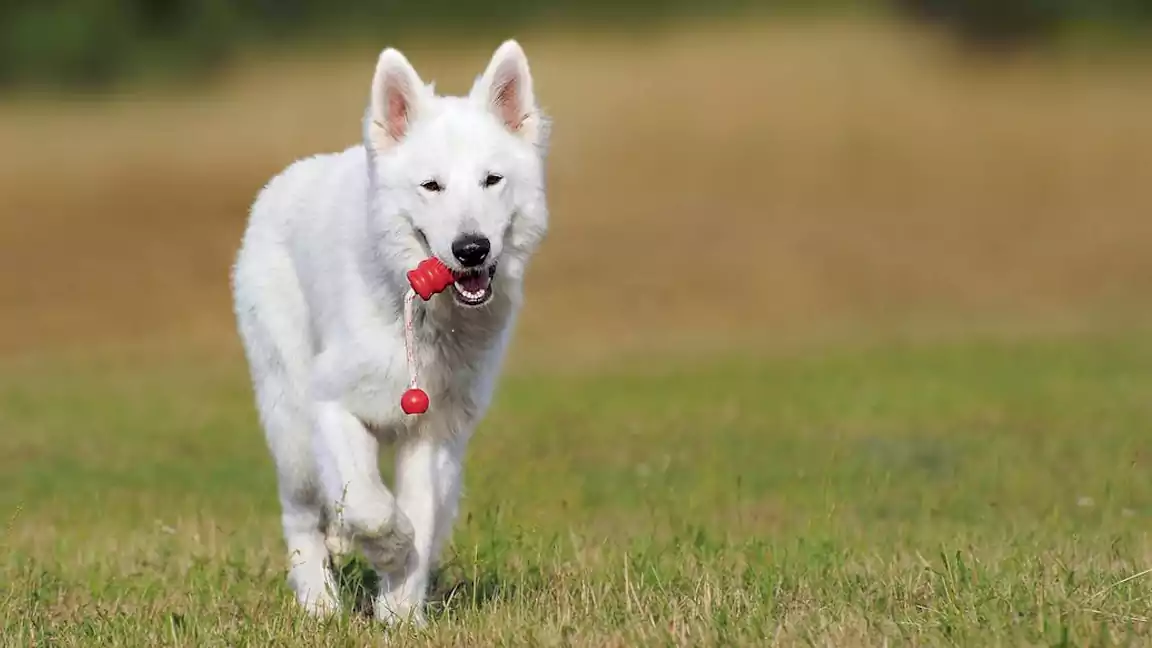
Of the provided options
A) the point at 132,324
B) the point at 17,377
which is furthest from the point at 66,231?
the point at 17,377

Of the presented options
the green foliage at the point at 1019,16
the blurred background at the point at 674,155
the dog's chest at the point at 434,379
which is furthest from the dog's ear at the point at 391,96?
the green foliage at the point at 1019,16

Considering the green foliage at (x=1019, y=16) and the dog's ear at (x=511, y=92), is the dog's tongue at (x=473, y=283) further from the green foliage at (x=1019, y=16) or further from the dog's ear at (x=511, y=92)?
the green foliage at (x=1019, y=16)

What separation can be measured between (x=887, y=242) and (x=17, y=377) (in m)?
14.9

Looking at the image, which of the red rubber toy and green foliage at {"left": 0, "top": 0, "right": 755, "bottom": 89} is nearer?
the red rubber toy

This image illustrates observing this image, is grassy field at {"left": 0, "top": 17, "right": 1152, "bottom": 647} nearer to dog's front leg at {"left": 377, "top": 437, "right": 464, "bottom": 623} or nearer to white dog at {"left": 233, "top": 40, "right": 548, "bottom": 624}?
dog's front leg at {"left": 377, "top": 437, "right": 464, "bottom": 623}

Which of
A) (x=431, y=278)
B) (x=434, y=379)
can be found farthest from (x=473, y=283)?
(x=434, y=379)

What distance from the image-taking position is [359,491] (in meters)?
5.59

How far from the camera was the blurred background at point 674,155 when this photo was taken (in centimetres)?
2478

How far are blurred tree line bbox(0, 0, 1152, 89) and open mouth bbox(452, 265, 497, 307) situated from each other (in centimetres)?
2002

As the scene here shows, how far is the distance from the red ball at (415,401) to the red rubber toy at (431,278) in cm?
35

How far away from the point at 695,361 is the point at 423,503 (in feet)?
43.4

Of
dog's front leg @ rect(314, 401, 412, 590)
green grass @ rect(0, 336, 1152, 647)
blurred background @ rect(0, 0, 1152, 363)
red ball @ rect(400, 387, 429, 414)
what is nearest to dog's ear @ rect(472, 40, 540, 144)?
red ball @ rect(400, 387, 429, 414)

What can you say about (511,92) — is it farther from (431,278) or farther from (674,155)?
(674,155)

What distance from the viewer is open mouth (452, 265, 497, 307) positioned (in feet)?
18.1
